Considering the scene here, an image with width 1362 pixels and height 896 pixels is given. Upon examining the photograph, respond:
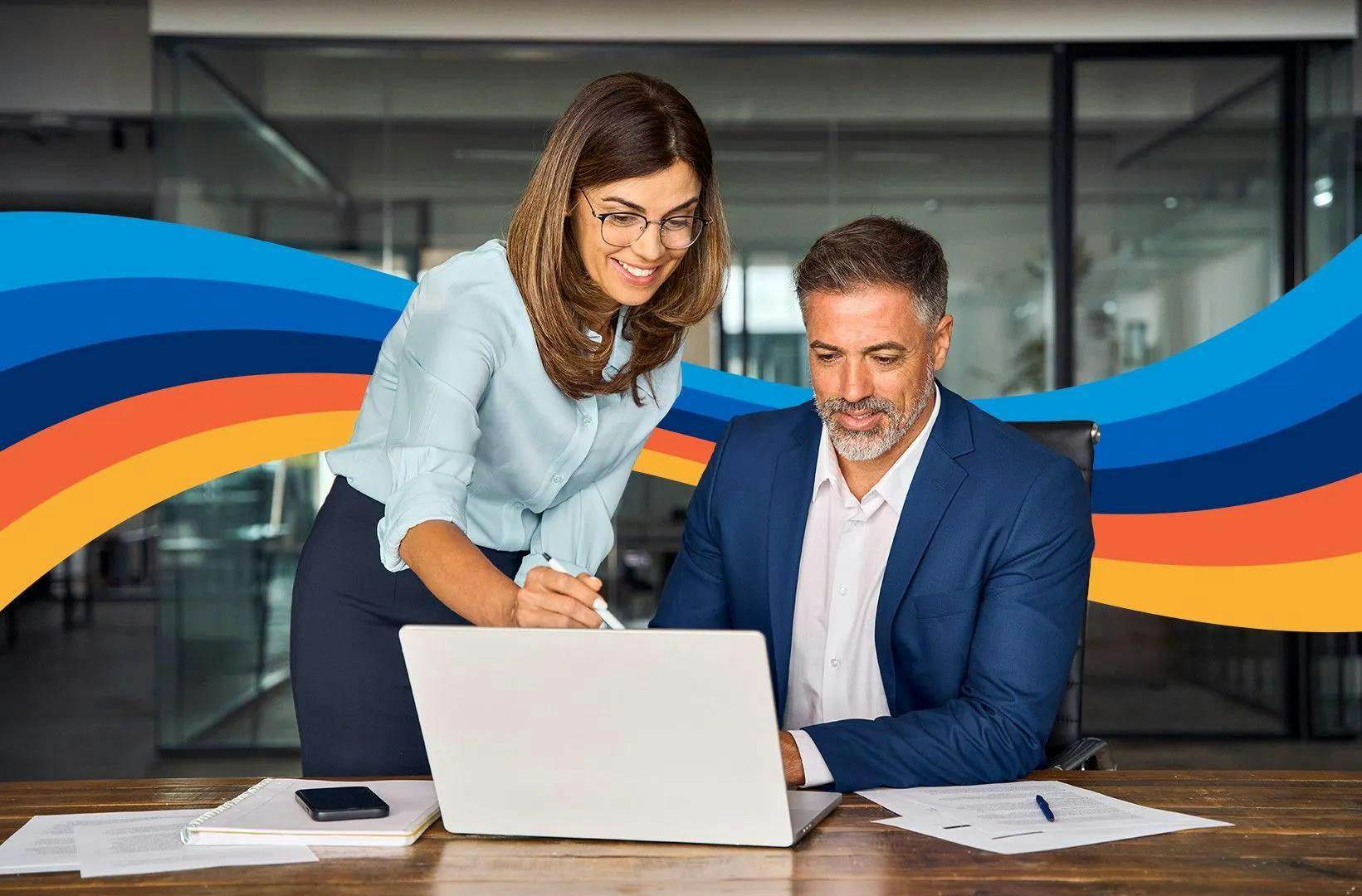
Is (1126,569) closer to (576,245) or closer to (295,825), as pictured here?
(576,245)

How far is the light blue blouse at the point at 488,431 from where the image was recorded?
1.74m

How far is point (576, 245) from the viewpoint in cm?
188

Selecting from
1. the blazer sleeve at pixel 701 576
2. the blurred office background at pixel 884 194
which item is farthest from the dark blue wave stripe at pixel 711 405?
the blazer sleeve at pixel 701 576

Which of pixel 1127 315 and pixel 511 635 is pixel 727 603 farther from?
pixel 1127 315

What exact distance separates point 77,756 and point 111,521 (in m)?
1.52

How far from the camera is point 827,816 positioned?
143 centimetres

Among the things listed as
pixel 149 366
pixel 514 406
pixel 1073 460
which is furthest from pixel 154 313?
pixel 1073 460

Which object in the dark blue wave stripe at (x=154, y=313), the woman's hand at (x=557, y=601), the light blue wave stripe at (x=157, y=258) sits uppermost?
the light blue wave stripe at (x=157, y=258)

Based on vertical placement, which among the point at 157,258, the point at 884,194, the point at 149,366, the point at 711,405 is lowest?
the point at 711,405

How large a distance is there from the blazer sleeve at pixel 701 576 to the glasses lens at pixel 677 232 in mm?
413

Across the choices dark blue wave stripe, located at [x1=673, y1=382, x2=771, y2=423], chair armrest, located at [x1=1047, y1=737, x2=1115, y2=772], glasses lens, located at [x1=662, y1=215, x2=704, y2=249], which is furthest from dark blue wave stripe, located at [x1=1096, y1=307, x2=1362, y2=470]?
glasses lens, located at [x1=662, y1=215, x2=704, y2=249]

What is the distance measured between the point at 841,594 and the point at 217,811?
0.97m

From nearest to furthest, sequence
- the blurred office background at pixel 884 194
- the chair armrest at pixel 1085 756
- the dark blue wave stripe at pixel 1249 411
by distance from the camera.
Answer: the chair armrest at pixel 1085 756
the dark blue wave stripe at pixel 1249 411
the blurred office background at pixel 884 194

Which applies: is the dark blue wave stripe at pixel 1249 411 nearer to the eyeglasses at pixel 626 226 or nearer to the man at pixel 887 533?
the man at pixel 887 533
